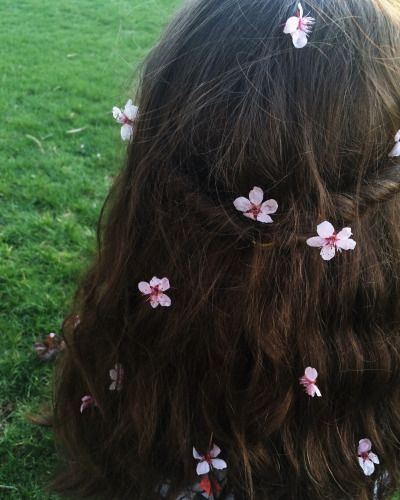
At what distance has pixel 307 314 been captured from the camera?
0.93 meters

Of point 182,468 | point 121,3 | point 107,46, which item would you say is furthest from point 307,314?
point 121,3

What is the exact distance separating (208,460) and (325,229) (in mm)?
544

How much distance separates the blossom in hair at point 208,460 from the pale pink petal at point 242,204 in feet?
1.68

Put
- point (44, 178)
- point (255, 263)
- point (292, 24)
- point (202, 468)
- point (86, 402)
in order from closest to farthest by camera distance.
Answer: point (292, 24) → point (255, 263) → point (202, 468) → point (86, 402) → point (44, 178)

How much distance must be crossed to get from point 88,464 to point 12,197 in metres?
1.72

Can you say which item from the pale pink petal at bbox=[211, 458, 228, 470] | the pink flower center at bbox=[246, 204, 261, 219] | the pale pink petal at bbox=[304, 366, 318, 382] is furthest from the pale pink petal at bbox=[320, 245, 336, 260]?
the pale pink petal at bbox=[211, 458, 228, 470]

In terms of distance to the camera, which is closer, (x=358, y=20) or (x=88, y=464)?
(x=358, y=20)

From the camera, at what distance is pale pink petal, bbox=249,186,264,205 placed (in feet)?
2.67

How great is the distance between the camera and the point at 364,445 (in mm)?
1098

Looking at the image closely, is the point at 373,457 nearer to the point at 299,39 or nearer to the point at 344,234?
the point at 344,234

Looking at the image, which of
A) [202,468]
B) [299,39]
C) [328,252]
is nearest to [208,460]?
[202,468]

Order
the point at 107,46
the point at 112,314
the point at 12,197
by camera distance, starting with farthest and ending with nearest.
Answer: the point at 107,46 < the point at 12,197 < the point at 112,314

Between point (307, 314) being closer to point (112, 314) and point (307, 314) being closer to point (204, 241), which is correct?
point (204, 241)

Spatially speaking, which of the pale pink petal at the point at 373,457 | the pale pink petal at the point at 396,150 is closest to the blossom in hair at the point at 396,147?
the pale pink petal at the point at 396,150
